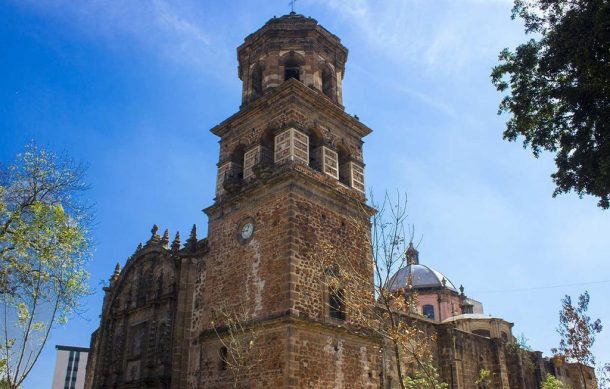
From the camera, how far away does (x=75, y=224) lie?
12344mm

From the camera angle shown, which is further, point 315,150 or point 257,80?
point 257,80

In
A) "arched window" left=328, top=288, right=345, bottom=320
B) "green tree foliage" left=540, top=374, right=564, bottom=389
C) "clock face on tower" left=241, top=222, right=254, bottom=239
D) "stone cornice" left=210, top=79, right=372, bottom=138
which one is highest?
"stone cornice" left=210, top=79, right=372, bottom=138

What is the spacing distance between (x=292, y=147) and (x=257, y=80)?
4.76 metres

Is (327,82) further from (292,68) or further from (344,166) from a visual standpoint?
(344,166)

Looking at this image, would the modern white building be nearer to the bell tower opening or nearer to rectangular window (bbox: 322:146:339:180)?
the bell tower opening

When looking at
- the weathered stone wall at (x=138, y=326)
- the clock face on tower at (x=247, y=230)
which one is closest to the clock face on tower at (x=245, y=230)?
the clock face on tower at (x=247, y=230)

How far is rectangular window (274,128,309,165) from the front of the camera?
17828 millimetres

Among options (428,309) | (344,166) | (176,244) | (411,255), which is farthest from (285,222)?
(428,309)

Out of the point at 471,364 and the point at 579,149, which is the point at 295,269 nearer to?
the point at 579,149

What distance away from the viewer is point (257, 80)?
21312 mm

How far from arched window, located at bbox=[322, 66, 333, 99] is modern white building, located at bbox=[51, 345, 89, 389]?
111 feet

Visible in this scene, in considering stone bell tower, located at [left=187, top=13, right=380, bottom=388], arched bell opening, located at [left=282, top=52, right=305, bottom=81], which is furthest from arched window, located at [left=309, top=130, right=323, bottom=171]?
arched bell opening, located at [left=282, top=52, right=305, bottom=81]

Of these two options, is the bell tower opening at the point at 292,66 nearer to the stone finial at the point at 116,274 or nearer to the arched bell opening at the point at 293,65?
the arched bell opening at the point at 293,65

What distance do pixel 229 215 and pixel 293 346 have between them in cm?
581
